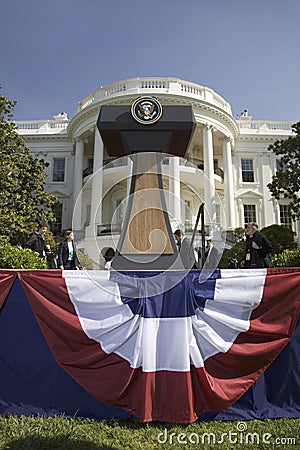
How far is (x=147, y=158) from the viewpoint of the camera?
5.91 m

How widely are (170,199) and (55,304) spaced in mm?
3246

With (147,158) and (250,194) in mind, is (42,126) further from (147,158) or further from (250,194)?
(147,158)

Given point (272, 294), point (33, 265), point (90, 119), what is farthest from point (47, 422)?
point (90, 119)

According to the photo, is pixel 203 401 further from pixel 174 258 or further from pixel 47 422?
pixel 174 258

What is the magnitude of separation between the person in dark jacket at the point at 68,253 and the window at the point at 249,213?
74.7 ft

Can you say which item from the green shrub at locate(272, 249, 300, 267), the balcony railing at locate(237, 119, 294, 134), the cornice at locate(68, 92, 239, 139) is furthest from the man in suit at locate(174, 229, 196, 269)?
the balcony railing at locate(237, 119, 294, 134)

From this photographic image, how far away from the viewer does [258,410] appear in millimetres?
3660

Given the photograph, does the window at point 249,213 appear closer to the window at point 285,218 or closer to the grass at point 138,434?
the window at point 285,218

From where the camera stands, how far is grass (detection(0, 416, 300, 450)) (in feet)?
10.2

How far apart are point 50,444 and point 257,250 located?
4752 millimetres

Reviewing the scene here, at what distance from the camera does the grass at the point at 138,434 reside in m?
3.11

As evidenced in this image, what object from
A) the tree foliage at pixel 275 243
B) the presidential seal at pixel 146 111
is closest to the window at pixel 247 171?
the tree foliage at pixel 275 243

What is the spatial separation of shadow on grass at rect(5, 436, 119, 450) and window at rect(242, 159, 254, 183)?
27894 mm

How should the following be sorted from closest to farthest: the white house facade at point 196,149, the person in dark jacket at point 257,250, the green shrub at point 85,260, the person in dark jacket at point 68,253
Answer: the person in dark jacket at point 257,250 → the green shrub at point 85,260 → the person in dark jacket at point 68,253 → the white house facade at point 196,149
